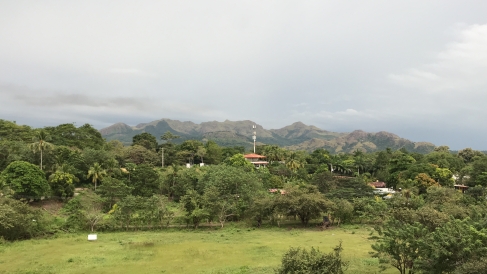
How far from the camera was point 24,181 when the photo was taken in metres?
32.1

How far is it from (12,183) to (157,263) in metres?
21.7

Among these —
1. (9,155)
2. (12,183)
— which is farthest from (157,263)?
(9,155)

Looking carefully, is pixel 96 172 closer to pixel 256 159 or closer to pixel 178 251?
pixel 178 251

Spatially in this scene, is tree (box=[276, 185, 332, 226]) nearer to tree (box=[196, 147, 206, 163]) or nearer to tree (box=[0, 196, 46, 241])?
tree (box=[0, 196, 46, 241])

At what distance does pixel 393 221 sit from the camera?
17375 millimetres

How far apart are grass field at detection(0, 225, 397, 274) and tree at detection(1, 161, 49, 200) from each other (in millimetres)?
9048

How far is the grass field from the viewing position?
720 inches

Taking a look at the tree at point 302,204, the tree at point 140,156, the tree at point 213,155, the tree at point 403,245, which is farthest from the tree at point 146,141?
the tree at point 403,245

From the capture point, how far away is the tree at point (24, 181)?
104 ft

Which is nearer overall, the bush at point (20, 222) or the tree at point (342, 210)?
the bush at point (20, 222)

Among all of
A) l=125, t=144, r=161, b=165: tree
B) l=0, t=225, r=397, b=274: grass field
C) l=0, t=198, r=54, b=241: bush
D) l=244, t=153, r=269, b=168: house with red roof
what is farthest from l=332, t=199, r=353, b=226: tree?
l=244, t=153, r=269, b=168: house with red roof

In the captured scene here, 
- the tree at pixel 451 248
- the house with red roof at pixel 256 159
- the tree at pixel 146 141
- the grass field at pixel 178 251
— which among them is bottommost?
the grass field at pixel 178 251

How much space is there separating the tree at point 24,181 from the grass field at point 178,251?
905cm

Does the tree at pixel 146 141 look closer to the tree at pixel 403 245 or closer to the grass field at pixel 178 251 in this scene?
the grass field at pixel 178 251
